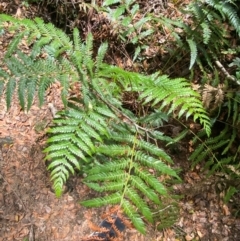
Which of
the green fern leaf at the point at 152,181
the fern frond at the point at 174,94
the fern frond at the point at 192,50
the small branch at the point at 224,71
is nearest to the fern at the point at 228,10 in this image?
the fern frond at the point at 192,50

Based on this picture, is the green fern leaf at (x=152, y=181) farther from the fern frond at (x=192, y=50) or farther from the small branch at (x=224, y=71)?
the small branch at (x=224, y=71)

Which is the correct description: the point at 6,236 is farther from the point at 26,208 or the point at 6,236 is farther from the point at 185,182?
the point at 185,182

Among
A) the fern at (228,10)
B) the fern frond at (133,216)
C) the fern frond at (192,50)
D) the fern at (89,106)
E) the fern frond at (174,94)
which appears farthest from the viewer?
the fern frond at (192,50)

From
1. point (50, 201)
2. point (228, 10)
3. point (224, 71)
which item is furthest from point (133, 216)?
point (228, 10)

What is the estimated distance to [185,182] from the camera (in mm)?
3488

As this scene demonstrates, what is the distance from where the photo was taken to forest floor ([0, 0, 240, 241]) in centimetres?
315

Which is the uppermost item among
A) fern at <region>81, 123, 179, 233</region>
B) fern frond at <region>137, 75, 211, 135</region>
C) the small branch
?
the small branch

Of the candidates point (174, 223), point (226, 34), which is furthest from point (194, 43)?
point (174, 223)

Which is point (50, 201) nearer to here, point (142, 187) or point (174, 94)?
point (142, 187)

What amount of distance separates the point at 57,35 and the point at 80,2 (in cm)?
117

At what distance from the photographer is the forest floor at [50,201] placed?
315 cm

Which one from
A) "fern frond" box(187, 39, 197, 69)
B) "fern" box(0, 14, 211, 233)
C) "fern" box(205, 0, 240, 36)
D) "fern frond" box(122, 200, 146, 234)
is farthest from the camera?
"fern frond" box(187, 39, 197, 69)

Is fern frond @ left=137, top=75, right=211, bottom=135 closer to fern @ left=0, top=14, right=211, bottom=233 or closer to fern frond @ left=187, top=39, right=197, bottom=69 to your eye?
fern @ left=0, top=14, right=211, bottom=233

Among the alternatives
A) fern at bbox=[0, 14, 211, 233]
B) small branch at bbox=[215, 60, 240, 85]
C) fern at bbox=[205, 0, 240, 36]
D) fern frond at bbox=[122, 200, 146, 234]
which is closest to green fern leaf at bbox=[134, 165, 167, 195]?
fern at bbox=[0, 14, 211, 233]
